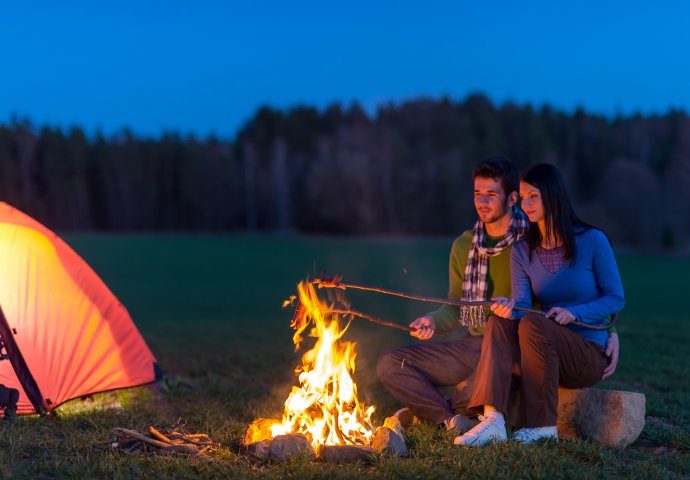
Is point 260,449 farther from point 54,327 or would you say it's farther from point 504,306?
point 54,327

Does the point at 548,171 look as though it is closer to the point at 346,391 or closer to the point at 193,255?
the point at 346,391

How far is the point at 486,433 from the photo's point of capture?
170 inches

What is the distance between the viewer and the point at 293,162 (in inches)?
2168

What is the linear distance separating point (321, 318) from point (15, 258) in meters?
2.80

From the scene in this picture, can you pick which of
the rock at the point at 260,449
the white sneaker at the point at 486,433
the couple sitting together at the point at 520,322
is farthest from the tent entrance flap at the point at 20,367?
the white sneaker at the point at 486,433

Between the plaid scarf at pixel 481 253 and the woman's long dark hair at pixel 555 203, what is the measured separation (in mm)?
314

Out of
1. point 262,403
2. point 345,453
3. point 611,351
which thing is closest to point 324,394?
point 345,453

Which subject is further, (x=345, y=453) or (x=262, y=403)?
(x=262, y=403)

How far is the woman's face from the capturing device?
14.9ft

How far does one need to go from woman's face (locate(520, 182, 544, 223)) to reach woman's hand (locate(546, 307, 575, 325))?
617 mm

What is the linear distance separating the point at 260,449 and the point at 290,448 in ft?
0.71

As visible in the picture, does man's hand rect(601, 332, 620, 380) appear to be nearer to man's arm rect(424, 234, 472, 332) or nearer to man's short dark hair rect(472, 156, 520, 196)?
man's arm rect(424, 234, 472, 332)

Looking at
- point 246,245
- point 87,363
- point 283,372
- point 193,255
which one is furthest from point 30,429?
point 246,245

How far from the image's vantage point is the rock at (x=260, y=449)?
163 inches
